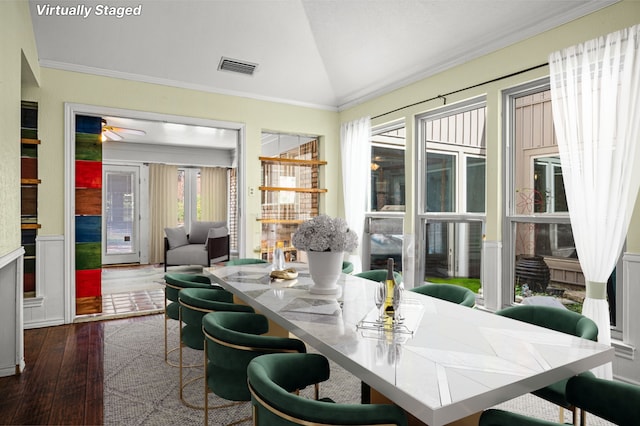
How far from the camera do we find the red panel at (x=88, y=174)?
170 inches

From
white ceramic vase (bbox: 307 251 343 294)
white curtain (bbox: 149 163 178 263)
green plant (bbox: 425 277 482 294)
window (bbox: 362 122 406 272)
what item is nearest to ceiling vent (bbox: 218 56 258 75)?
window (bbox: 362 122 406 272)

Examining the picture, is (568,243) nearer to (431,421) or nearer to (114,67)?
(431,421)

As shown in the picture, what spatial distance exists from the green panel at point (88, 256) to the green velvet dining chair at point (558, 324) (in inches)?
163

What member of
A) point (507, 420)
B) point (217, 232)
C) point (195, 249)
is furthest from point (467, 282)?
point (195, 249)

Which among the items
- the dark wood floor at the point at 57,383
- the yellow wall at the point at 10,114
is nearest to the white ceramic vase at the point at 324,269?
the dark wood floor at the point at 57,383

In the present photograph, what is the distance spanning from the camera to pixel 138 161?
8938 mm

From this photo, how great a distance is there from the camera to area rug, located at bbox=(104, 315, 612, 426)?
233 centimetres

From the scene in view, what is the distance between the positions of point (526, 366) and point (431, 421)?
49 cm

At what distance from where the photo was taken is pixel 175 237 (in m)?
7.97

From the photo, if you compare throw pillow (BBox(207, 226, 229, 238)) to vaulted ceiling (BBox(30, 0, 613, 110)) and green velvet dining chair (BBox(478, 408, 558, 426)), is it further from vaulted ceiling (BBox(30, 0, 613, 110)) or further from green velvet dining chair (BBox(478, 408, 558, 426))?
green velvet dining chair (BBox(478, 408, 558, 426))

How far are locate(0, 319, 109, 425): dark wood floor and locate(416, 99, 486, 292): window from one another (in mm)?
3301

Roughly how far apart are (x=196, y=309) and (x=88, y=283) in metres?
2.82

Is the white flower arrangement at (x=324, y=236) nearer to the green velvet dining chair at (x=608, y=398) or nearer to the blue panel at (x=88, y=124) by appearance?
the green velvet dining chair at (x=608, y=398)

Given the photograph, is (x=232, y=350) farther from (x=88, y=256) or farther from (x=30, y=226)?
(x=88, y=256)
